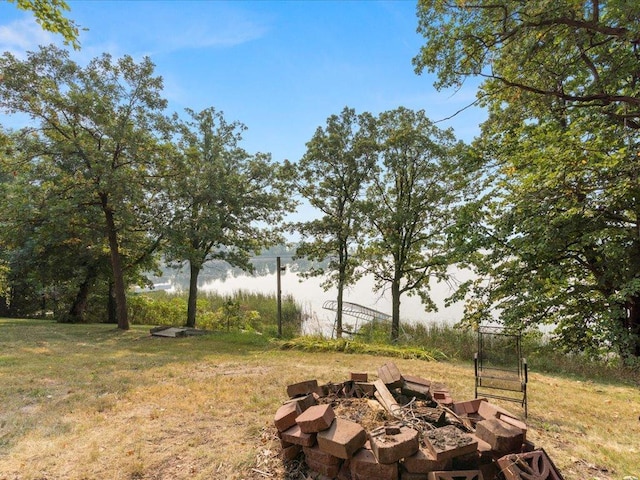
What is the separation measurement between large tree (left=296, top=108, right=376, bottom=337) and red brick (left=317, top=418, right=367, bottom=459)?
7.74m

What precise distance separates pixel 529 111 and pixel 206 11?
559 centimetres

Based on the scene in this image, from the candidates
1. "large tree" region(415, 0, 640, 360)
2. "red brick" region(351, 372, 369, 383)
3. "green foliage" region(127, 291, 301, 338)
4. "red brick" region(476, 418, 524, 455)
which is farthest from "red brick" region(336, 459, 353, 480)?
"green foliage" region(127, 291, 301, 338)

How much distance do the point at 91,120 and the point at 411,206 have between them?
8.77 meters

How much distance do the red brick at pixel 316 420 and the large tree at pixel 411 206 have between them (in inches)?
302

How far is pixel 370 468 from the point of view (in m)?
2.03

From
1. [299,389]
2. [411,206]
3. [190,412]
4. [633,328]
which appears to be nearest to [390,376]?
[299,389]

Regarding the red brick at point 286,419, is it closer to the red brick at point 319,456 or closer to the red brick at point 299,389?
the red brick at point 319,456

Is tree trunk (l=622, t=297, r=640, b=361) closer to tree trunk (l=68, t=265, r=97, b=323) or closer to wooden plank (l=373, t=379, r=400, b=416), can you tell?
wooden plank (l=373, t=379, r=400, b=416)

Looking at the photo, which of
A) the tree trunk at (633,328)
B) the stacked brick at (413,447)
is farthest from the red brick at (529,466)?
the tree trunk at (633,328)

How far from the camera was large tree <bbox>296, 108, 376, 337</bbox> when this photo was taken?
995 centimetres

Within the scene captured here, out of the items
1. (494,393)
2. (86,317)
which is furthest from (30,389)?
(86,317)

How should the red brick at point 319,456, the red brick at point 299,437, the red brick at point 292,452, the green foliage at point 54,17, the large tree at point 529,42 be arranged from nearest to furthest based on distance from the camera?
1. the red brick at point 319,456
2. the red brick at point 299,437
3. the red brick at point 292,452
4. the large tree at point 529,42
5. the green foliage at point 54,17

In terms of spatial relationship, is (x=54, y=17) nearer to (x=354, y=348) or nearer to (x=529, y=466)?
(x=529, y=466)

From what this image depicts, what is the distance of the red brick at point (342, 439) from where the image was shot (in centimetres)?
208
